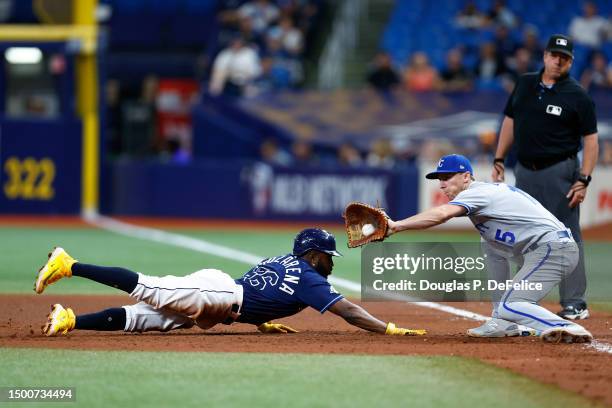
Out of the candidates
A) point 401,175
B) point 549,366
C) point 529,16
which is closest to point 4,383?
point 549,366

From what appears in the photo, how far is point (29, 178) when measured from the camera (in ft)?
64.3

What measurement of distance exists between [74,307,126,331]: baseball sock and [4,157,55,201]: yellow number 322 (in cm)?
1273

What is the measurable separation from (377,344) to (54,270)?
6.80 feet

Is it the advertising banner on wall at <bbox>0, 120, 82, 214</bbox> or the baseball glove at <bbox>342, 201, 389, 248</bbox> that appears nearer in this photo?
the baseball glove at <bbox>342, 201, 389, 248</bbox>

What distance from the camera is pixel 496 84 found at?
821 inches

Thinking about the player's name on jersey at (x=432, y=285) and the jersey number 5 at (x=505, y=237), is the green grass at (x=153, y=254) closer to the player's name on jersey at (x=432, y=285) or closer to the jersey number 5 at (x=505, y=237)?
the player's name on jersey at (x=432, y=285)

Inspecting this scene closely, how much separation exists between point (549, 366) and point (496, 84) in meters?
15.0

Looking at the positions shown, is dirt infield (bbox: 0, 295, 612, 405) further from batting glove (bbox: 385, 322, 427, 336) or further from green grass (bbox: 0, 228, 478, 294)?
green grass (bbox: 0, 228, 478, 294)

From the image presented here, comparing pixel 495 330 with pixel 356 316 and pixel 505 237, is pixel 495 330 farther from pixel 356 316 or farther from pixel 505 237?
pixel 356 316

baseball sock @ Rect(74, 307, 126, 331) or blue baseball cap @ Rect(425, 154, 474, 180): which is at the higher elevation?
blue baseball cap @ Rect(425, 154, 474, 180)

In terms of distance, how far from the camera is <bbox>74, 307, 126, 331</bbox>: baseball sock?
7230 millimetres

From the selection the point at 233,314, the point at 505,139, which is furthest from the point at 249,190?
the point at 233,314

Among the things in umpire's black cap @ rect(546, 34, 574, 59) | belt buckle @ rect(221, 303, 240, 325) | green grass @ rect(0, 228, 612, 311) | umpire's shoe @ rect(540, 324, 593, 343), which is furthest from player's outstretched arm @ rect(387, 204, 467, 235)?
green grass @ rect(0, 228, 612, 311)

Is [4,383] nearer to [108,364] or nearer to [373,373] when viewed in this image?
[108,364]
